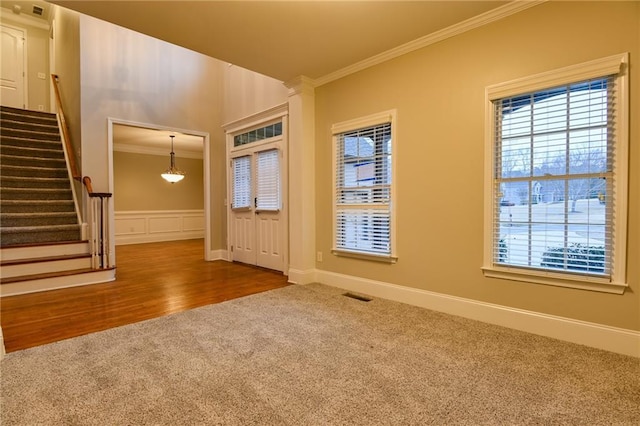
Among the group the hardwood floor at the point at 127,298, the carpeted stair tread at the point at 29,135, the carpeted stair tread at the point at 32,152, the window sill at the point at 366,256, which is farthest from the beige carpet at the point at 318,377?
the carpeted stair tread at the point at 29,135

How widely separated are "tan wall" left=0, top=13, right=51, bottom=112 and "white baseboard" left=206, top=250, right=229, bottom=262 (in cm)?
541

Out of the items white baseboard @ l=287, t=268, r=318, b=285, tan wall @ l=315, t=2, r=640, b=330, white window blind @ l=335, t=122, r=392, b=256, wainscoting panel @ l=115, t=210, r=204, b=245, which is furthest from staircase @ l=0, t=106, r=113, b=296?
tan wall @ l=315, t=2, r=640, b=330

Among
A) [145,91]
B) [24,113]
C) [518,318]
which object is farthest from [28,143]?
[518,318]

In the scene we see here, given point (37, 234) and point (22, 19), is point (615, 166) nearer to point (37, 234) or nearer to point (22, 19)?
point (37, 234)

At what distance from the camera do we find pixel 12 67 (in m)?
6.63

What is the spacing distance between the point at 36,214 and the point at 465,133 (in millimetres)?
5620

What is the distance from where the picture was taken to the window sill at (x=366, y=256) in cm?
320

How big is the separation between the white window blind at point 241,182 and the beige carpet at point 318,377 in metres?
2.91

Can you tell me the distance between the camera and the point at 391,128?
124 inches

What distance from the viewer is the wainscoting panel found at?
7883mm

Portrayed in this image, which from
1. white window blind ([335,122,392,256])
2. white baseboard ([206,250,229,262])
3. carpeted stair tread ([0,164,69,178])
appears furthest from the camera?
white baseboard ([206,250,229,262])

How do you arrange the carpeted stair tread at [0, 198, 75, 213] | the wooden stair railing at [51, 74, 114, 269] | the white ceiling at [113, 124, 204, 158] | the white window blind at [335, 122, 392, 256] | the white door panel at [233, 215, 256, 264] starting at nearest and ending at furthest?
the white window blind at [335, 122, 392, 256]
the wooden stair railing at [51, 74, 114, 269]
the carpeted stair tread at [0, 198, 75, 213]
the white door panel at [233, 215, 256, 264]
the white ceiling at [113, 124, 204, 158]

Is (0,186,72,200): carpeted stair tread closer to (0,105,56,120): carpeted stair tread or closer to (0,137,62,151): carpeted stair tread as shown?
(0,137,62,151): carpeted stair tread

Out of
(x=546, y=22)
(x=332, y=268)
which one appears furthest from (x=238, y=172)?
(x=546, y=22)
